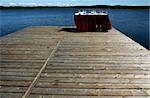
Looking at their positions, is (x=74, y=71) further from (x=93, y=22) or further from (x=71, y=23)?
(x=71, y=23)

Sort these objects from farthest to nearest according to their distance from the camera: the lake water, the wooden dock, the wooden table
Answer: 1. the lake water
2. the wooden table
3. the wooden dock

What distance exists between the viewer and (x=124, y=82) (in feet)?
12.7

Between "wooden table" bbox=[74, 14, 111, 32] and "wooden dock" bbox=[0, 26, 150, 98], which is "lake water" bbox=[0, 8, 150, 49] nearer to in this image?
"wooden table" bbox=[74, 14, 111, 32]

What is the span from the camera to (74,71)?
4422 mm

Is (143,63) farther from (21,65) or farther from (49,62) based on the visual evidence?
(21,65)

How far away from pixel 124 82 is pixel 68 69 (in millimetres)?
976

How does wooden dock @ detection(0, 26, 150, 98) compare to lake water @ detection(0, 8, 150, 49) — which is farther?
lake water @ detection(0, 8, 150, 49)

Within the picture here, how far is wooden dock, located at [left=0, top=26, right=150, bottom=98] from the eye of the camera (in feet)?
11.6

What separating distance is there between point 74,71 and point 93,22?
5.78 m

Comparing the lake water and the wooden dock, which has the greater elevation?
the wooden dock

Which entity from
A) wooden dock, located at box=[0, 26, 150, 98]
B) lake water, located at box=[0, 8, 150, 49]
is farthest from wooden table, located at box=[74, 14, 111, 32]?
wooden dock, located at box=[0, 26, 150, 98]

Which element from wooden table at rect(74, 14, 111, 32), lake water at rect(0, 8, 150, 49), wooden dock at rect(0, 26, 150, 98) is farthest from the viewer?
lake water at rect(0, 8, 150, 49)

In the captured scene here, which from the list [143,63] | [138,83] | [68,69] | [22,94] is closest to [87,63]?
[68,69]

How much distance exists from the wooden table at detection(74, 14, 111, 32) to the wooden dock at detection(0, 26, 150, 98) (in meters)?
3.33
